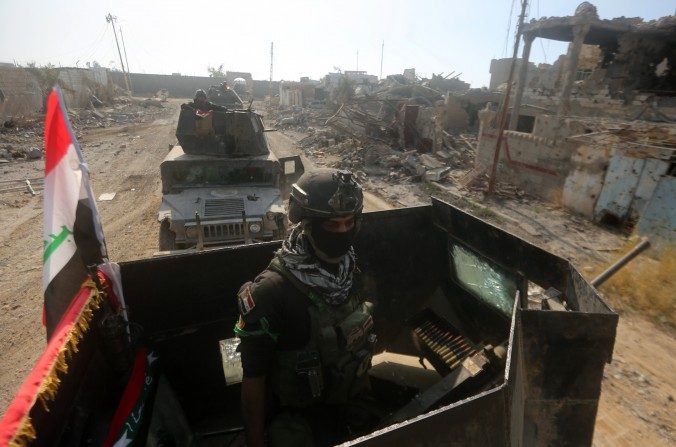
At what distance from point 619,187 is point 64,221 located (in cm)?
910

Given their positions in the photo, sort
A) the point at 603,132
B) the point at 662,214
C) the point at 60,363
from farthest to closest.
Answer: the point at 603,132 → the point at 662,214 → the point at 60,363

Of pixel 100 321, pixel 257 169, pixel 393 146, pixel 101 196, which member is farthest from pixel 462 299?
pixel 393 146

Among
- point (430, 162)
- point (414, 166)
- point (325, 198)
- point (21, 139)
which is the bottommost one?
point (21, 139)

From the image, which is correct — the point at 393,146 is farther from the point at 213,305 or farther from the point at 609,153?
the point at 213,305

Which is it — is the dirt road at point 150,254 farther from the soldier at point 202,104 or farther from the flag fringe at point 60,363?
the flag fringe at point 60,363

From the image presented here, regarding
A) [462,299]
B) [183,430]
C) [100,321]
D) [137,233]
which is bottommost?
[137,233]

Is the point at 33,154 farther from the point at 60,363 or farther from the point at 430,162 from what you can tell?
the point at 60,363

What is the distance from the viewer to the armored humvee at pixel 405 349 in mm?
1445

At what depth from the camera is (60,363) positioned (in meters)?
1.52

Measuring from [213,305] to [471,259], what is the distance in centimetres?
210

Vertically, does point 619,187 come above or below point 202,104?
below

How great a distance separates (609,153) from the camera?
7688 millimetres

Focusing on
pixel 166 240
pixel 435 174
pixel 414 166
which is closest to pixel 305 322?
pixel 166 240

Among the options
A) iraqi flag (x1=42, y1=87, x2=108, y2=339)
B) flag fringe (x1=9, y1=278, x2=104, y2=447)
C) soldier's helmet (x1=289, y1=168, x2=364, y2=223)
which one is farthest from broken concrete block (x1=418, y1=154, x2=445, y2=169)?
flag fringe (x1=9, y1=278, x2=104, y2=447)
